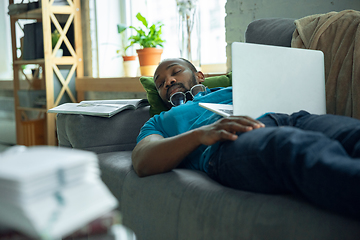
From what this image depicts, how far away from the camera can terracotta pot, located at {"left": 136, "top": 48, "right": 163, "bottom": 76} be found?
2.65 m

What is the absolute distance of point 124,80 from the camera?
9.05 ft

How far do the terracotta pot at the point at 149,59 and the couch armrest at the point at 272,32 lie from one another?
3.88 ft

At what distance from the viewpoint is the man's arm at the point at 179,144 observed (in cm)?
82

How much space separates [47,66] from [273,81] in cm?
268

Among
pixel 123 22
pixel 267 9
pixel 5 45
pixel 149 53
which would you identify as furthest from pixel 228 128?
pixel 5 45

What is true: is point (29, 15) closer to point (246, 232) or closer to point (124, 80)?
point (124, 80)

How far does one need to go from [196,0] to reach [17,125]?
2248 mm

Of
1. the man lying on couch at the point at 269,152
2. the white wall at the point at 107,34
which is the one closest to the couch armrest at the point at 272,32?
the man lying on couch at the point at 269,152

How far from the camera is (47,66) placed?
123 inches

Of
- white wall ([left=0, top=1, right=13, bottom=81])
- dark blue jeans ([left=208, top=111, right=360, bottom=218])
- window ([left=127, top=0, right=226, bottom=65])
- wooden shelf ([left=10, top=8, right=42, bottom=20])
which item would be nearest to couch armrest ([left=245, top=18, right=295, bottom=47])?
dark blue jeans ([left=208, top=111, right=360, bottom=218])

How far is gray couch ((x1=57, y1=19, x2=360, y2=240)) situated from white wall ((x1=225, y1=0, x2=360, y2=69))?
124cm

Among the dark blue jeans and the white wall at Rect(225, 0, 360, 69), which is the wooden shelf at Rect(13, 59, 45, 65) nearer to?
the white wall at Rect(225, 0, 360, 69)

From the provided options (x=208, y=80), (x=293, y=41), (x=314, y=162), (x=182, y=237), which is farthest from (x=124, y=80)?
(x=314, y=162)

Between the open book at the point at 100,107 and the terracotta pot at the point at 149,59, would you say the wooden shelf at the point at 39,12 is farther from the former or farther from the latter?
the open book at the point at 100,107
